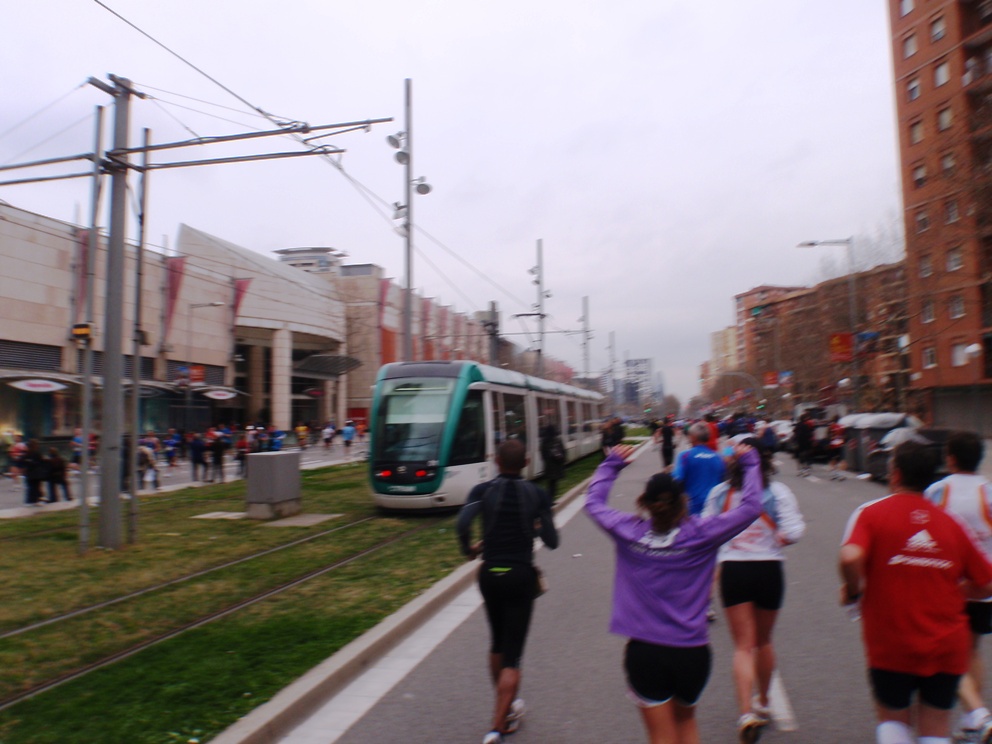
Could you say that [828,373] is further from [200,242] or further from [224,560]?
[224,560]

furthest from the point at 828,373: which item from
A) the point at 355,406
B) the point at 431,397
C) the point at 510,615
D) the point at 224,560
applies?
the point at 510,615

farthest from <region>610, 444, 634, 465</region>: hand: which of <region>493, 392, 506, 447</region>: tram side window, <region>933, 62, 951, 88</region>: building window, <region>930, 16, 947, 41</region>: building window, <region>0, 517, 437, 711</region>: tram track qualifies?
<region>930, 16, 947, 41</region>: building window

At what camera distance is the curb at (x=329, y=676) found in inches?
185

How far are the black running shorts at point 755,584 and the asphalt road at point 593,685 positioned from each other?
674 millimetres

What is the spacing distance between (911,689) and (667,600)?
96cm

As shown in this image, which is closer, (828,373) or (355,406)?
(828,373)

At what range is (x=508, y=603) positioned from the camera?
4.73 meters

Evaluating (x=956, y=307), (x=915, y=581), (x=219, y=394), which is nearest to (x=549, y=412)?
(x=915, y=581)

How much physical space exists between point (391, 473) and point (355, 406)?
60.9 m

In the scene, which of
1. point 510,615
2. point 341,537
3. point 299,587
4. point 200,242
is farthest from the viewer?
point 200,242

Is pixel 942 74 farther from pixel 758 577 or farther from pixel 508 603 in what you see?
pixel 508 603

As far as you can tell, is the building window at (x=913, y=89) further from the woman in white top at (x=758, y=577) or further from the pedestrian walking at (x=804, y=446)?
the woman in white top at (x=758, y=577)

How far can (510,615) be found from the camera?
15.5 feet

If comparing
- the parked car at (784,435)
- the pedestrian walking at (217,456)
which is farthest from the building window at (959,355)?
the pedestrian walking at (217,456)
